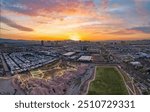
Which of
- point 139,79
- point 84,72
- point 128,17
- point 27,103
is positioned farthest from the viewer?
point 139,79

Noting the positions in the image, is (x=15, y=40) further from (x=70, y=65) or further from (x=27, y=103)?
(x=27, y=103)

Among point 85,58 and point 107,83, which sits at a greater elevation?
point 85,58

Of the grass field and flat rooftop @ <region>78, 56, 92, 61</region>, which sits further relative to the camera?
flat rooftop @ <region>78, 56, 92, 61</region>

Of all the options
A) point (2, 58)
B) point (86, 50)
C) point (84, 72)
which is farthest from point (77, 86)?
point (2, 58)

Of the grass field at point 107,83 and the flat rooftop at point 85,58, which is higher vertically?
the flat rooftop at point 85,58

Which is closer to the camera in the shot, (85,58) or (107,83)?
(107,83)

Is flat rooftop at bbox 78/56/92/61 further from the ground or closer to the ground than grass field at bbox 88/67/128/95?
further from the ground

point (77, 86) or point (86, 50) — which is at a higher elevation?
point (86, 50)

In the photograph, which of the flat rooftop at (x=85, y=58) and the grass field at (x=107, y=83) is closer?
the grass field at (x=107, y=83)
